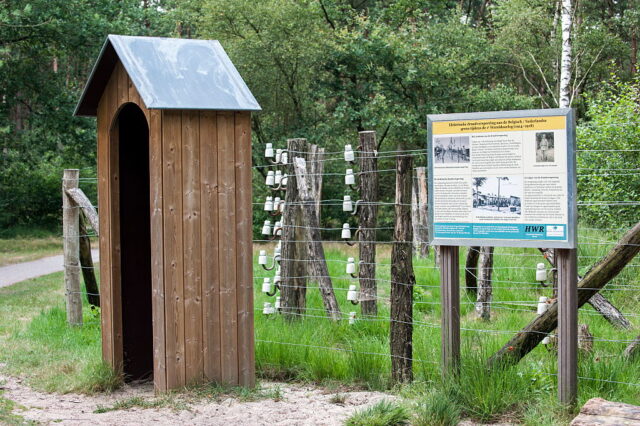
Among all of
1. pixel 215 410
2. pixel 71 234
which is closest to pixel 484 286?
pixel 215 410

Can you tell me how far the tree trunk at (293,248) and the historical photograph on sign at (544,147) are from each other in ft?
12.7

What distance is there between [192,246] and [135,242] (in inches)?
55.1

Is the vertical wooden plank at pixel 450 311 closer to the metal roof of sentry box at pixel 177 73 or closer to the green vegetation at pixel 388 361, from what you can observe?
the green vegetation at pixel 388 361

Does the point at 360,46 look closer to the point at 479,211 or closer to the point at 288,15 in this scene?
the point at 288,15

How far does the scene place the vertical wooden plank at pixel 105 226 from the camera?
263 inches

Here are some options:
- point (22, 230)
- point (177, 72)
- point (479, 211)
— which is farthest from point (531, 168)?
point (22, 230)

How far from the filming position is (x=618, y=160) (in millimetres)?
11438

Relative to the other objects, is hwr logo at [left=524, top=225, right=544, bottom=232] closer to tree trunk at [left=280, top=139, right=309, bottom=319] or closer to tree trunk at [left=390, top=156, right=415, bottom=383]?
tree trunk at [left=390, top=156, right=415, bottom=383]

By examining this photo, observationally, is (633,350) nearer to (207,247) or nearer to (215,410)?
(215,410)

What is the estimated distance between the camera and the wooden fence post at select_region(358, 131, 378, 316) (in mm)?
8141

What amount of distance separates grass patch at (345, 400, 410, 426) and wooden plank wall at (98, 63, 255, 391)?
4.68 feet

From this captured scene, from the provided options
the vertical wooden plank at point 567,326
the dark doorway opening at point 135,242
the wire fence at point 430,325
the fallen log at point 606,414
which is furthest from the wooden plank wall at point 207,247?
the fallen log at point 606,414

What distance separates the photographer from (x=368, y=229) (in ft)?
27.6

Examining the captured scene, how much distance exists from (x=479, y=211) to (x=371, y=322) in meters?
2.73
